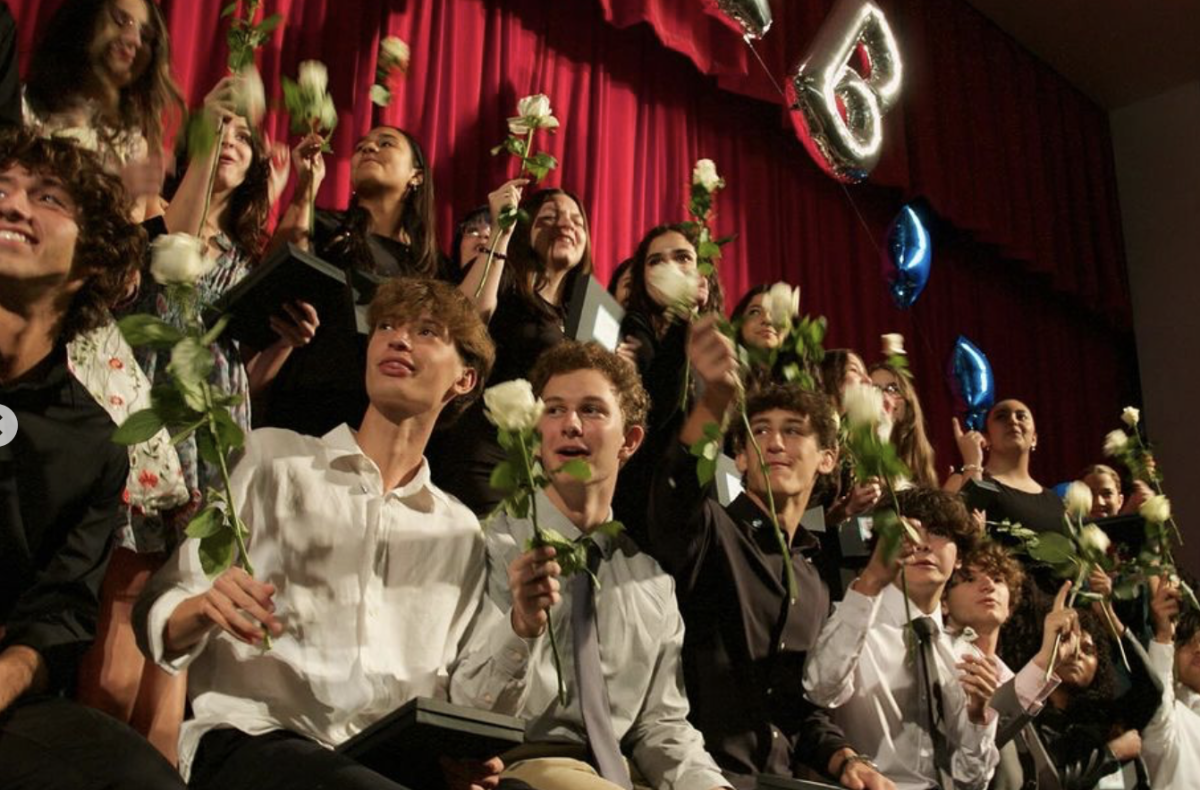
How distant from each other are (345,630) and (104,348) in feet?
2.00

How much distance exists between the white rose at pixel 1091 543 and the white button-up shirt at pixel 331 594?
165 centimetres

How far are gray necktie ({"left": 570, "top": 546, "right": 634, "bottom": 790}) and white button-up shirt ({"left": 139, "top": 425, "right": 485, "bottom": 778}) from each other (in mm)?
198

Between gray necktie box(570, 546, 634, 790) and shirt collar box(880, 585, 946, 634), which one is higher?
shirt collar box(880, 585, 946, 634)

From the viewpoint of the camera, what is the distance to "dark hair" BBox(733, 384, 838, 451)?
290cm

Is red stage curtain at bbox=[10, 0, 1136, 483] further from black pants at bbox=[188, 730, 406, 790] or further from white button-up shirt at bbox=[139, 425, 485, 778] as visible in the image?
black pants at bbox=[188, 730, 406, 790]

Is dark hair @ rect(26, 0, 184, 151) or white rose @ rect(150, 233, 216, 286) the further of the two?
dark hair @ rect(26, 0, 184, 151)

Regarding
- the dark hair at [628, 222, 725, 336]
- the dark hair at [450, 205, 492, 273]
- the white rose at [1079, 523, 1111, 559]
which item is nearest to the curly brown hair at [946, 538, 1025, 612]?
the white rose at [1079, 523, 1111, 559]

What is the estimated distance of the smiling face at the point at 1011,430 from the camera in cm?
462

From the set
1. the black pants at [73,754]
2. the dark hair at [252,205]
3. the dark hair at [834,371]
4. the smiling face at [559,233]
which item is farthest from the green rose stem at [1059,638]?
the black pants at [73,754]

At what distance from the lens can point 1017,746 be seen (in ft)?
10.7

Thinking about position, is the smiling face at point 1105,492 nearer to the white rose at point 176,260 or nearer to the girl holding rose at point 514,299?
the girl holding rose at point 514,299

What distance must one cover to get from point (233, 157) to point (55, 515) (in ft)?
3.66

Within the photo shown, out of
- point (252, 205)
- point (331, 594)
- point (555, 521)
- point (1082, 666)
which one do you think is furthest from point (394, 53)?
point (1082, 666)

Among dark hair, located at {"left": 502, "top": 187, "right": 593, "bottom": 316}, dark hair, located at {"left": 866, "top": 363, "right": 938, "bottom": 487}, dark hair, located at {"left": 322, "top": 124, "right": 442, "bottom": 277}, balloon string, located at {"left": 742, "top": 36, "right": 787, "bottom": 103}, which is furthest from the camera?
balloon string, located at {"left": 742, "top": 36, "right": 787, "bottom": 103}
